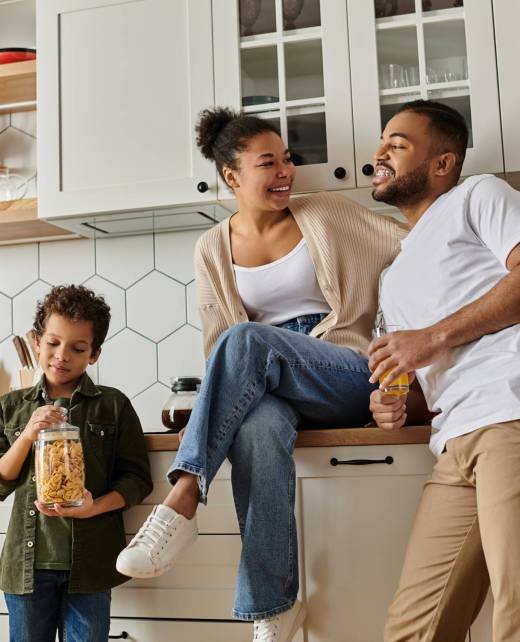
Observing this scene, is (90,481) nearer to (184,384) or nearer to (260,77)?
(184,384)

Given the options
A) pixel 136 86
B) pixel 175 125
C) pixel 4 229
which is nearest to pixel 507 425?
pixel 175 125

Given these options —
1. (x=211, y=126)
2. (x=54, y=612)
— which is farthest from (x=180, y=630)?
(x=211, y=126)

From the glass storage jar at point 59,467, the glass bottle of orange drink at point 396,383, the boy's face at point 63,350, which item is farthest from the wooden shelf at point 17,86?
the glass bottle of orange drink at point 396,383

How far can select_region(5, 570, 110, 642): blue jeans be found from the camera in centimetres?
171

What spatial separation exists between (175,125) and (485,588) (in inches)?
54.7

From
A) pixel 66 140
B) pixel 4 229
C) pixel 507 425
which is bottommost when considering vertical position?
pixel 507 425

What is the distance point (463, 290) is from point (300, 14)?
1004 mm

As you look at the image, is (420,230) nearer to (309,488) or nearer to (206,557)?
(309,488)

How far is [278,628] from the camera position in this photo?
155 cm

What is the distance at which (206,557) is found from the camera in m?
1.81

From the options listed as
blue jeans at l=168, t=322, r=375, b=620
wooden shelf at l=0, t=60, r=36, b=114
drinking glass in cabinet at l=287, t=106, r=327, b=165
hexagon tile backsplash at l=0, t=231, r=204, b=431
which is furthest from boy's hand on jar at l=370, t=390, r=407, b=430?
wooden shelf at l=0, t=60, r=36, b=114

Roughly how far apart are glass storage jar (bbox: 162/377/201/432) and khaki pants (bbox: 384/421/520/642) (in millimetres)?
654

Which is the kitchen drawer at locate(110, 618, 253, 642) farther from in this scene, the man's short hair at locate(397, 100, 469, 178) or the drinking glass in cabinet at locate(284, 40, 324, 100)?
the drinking glass in cabinet at locate(284, 40, 324, 100)

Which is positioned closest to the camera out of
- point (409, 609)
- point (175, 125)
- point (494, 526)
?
point (494, 526)
